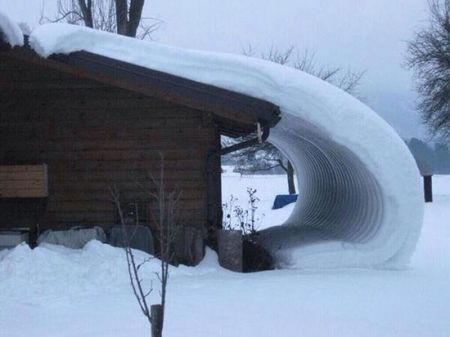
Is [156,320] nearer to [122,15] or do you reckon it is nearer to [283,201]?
[122,15]

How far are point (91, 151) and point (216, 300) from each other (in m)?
4.11

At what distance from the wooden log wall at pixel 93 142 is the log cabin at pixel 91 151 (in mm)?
15

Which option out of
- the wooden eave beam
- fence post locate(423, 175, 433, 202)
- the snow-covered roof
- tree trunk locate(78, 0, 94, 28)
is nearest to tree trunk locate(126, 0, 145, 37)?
tree trunk locate(78, 0, 94, 28)

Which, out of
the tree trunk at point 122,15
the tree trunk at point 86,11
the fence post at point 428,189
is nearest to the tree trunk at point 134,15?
the tree trunk at point 122,15

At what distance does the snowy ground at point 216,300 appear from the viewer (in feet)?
20.5

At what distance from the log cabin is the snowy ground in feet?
3.73

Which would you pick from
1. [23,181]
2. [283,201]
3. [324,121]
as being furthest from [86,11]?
[324,121]

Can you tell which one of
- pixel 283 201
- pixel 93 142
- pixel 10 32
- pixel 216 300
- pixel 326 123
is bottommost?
pixel 216 300

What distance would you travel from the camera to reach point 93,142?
423 inches

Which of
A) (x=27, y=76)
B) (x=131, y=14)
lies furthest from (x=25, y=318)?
(x=131, y=14)

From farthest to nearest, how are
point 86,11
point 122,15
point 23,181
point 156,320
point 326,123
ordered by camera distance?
point 86,11
point 122,15
point 23,181
point 326,123
point 156,320

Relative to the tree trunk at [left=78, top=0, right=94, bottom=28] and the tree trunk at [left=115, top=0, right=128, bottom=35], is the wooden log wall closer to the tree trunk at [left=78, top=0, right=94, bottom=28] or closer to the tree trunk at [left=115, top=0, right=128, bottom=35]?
the tree trunk at [left=115, top=0, right=128, bottom=35]

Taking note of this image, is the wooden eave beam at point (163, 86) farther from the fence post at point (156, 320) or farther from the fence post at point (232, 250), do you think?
the fence post at point (156, 320)

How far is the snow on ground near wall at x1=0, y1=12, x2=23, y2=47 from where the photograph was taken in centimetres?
880
